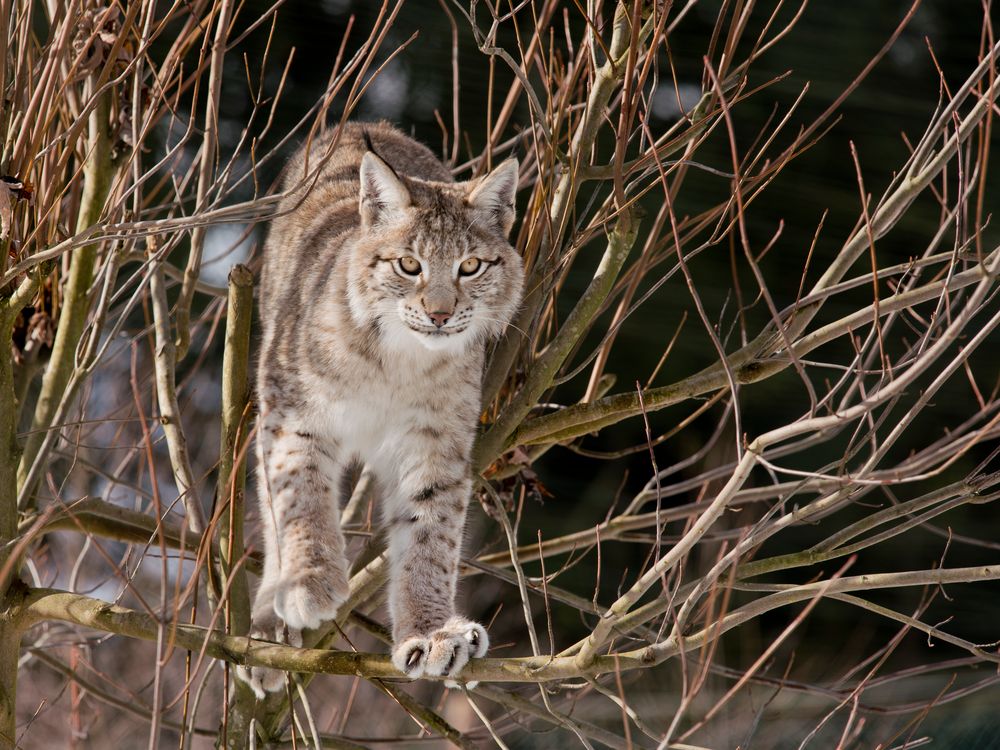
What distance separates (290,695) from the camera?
2.57 metres

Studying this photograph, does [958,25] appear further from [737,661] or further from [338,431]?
[338,431]

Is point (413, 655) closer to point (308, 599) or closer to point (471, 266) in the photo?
point (308, 599)

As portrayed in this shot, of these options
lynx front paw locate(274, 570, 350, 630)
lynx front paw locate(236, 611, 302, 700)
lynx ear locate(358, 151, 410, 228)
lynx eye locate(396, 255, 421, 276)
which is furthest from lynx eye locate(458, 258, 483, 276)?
lynx front paw locate(236, 611, 302, 700)

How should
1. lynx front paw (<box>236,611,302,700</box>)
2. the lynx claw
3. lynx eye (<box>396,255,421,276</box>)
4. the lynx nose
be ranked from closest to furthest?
the lynx claw → lynx front paw (<box>236,611,302,700</box>) → the lynx nose → lynx eye (<box>396,255,421,276</box>)

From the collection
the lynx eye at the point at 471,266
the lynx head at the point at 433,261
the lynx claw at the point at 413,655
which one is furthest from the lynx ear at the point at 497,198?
the lynx claw at the point at 413,655

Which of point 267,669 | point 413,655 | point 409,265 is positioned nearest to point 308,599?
point 267,669

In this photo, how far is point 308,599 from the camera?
286cm

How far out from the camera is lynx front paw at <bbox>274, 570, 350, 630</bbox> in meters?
2.85

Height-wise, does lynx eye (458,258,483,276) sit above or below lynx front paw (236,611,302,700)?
above

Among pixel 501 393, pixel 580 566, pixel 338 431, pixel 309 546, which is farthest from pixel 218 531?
pixel 580 566

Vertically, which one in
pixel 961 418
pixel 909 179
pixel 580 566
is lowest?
pixel 580 566

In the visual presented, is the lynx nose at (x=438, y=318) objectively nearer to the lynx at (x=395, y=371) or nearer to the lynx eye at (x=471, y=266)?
the lynx at (x=395, y=371)

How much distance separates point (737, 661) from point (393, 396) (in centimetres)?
550

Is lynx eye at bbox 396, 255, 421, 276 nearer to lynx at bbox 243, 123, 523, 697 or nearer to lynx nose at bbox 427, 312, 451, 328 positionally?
lynx at bbox 243, 123, 523, 697
